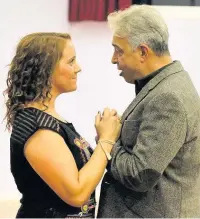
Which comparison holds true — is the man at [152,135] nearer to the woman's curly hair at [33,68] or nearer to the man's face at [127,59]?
the man's face at [127,59]

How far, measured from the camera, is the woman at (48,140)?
1.39 m

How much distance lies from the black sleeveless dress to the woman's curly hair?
0.15 feet

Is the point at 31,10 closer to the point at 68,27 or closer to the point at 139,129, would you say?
the point at 68,27

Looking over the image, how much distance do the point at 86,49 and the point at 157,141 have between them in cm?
226

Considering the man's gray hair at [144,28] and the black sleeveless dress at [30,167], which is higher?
the man's gray hair at [144,28]

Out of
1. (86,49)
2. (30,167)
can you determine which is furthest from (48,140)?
(86,49)

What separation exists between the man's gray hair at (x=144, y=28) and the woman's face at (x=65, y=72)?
18 cm

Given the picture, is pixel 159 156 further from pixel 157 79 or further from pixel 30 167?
pixel 30 167

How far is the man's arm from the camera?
139 cm

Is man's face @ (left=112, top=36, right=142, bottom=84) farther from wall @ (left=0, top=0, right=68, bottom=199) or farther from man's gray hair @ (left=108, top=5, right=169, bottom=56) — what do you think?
wall @ (left=0, top=0, right=68, bottom=199)

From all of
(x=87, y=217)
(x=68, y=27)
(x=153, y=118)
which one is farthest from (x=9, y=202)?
(x=153, y=118)

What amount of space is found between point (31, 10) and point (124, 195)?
228 centimetres

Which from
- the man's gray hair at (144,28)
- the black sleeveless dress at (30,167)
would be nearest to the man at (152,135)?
the man's gray hair at (144,28)

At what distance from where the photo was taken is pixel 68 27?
3533 millimetres
